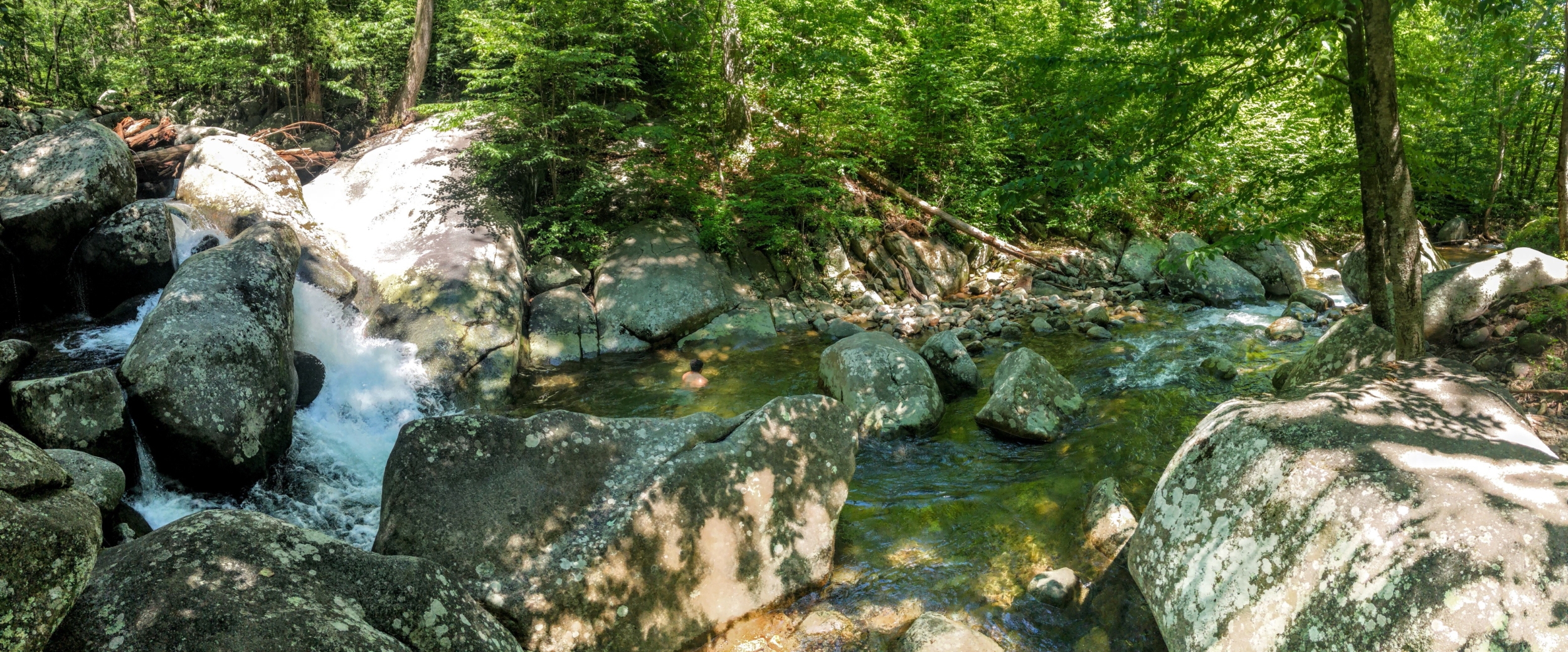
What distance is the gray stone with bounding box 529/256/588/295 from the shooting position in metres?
11.8

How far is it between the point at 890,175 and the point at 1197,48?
10865mm

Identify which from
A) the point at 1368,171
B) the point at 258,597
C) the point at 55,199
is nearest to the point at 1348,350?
the point at 1368,171

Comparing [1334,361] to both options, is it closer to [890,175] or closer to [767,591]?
[767,591]

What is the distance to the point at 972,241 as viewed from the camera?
16094 millimetres

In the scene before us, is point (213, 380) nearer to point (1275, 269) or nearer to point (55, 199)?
point (55, 199)

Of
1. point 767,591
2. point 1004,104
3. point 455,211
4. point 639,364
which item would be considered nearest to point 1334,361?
point 767,591

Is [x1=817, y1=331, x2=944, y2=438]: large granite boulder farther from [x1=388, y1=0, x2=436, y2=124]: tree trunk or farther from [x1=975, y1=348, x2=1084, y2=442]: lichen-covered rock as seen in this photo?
[x1=388, y1=0, x2=436, y2=124]: tree trunk

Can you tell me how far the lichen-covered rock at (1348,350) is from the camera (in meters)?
6.34

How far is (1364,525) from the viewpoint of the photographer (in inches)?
124

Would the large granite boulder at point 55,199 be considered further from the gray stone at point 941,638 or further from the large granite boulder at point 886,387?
the gray stone at point 941,638

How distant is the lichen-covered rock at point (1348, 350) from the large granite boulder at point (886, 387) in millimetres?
3531

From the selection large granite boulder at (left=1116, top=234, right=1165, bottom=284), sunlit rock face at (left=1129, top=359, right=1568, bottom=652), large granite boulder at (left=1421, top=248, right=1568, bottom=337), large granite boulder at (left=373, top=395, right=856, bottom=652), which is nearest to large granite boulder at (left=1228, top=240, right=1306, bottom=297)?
large granite boulder at (left=1116, top=234, right=1165, bottom=284)

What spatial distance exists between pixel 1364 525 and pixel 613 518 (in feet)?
12.8

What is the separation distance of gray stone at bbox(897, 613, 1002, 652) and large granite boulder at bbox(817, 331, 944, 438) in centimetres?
327
